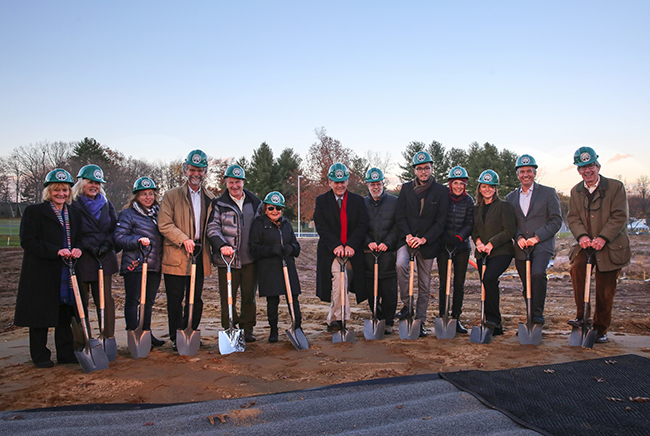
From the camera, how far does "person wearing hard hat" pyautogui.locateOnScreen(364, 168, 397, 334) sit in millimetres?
6820

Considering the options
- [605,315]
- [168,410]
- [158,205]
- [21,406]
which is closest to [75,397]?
[21,406]

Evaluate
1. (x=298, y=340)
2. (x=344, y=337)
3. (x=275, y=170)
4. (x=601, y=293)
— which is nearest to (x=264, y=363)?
(x=298, y=340)

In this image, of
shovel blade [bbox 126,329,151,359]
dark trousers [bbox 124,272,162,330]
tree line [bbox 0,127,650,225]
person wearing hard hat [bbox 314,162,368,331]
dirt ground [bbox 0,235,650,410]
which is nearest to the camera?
dirt ground [bbox 0,235,650,410]

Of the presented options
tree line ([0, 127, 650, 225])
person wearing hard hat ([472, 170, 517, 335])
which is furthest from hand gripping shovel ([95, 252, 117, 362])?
tree line ([0, 127, 650, 225])

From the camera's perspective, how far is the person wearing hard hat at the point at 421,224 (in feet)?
22.1

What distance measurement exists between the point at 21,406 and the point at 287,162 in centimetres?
4755

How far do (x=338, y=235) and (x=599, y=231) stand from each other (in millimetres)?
3350

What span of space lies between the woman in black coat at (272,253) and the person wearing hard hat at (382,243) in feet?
3.64

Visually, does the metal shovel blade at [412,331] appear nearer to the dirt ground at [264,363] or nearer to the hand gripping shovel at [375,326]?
the dirt ground at [264,363]

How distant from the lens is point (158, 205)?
21.1ft

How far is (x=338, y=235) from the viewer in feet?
22.5

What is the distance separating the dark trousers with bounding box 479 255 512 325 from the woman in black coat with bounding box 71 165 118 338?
15.4ft

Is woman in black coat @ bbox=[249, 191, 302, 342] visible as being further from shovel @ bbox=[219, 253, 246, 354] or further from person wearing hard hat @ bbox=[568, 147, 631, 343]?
person wearing hard hat @ bbox=[568, 147, 631, 343]

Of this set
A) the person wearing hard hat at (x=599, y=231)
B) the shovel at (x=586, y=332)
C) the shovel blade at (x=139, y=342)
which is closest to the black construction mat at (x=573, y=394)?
the shovel at (x=586, y=332)
